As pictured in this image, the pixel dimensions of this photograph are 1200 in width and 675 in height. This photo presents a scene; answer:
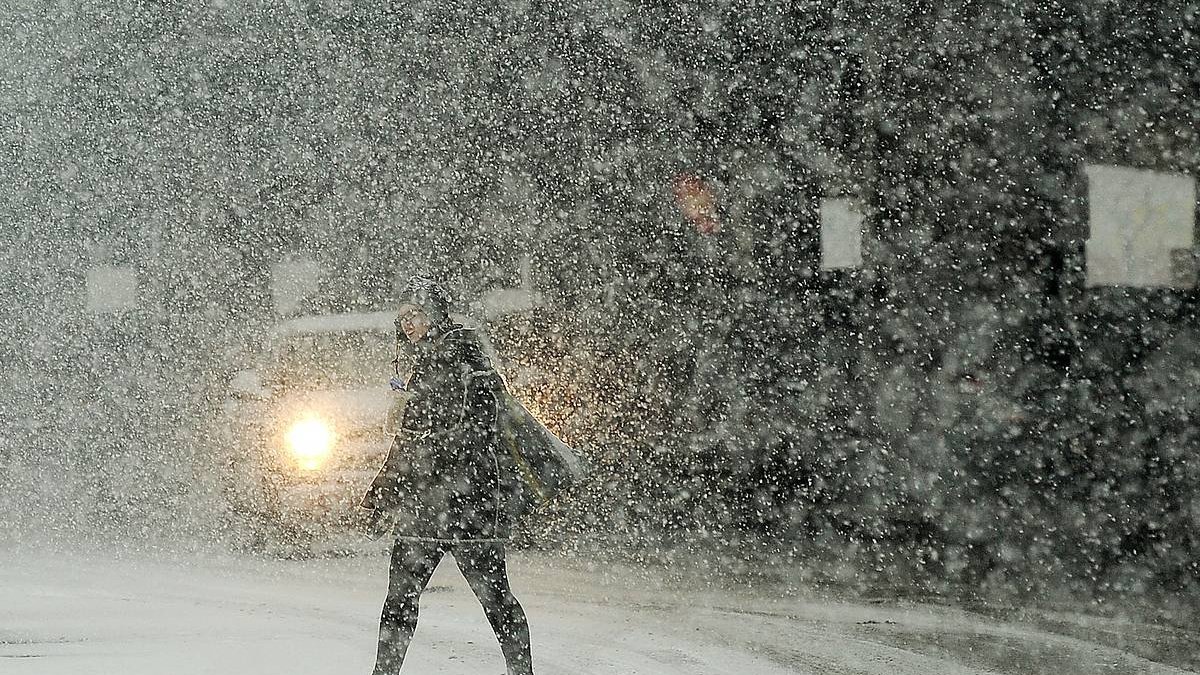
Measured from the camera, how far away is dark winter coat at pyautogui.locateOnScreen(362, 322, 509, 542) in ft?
6.49

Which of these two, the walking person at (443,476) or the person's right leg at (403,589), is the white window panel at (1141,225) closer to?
the walking person at (443,476)

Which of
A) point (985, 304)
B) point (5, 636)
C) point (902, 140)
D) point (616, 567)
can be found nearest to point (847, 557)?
point (616, 567)

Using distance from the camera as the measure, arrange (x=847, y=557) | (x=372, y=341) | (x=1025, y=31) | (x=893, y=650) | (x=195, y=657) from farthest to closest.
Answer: (x=1025, y=31), (x=847, y=557), (x=372, y=341), (x=893, y=650), (x=195, y=657)

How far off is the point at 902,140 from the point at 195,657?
3142 millimetres

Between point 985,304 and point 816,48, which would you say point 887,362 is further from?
point 816,48

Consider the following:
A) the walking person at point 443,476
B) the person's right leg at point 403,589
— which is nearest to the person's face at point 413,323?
the walking person at point 443,476

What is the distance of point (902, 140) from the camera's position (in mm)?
4105

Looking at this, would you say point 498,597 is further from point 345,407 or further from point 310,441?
point 310,441

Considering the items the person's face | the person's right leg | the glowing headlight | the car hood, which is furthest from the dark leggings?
the glowing headlight

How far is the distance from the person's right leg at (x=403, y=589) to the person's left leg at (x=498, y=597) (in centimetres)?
6

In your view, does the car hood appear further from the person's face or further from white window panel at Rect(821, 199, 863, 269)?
white window panel at Rect(821, 199, 863, 269)

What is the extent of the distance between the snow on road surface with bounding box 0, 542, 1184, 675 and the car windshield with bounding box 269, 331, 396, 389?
0.51 meters

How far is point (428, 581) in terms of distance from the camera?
6.77 feet

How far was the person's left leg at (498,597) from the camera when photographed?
2020 mm
